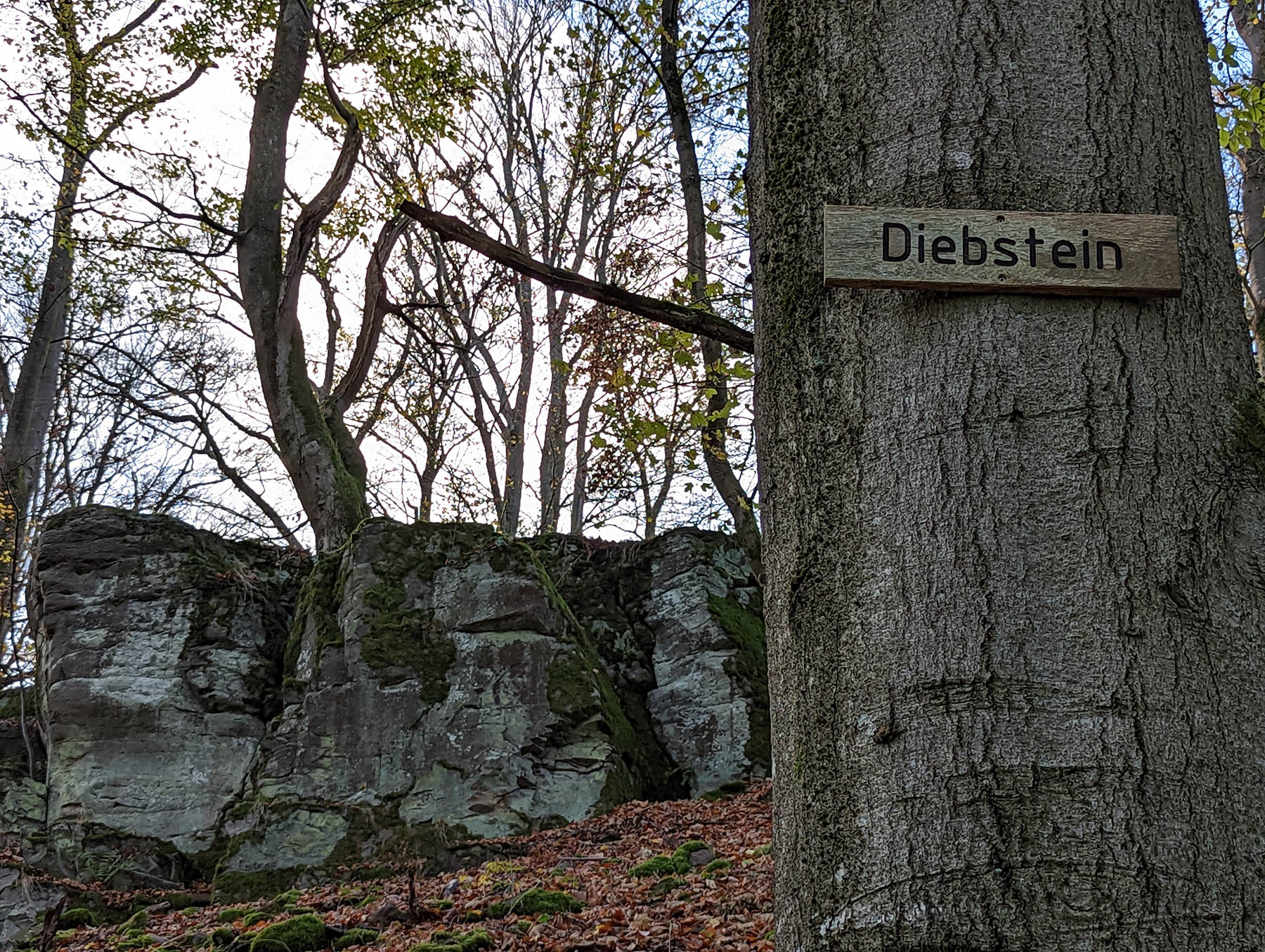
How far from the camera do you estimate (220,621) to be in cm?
934

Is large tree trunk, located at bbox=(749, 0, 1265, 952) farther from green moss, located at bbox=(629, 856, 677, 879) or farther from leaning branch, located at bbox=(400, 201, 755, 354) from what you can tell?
green moss, located at bbox=(629, 856, 677, 879)

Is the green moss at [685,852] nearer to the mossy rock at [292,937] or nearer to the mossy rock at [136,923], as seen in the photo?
the mossy rock at [292,937]

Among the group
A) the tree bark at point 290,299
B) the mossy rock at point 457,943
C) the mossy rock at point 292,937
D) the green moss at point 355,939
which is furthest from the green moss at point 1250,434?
the tree bark at point 290,299

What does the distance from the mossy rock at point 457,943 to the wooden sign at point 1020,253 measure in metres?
4.31

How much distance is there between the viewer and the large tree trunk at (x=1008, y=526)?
42.9 inches

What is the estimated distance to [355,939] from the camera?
17.1 feet

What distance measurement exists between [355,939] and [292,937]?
329 mm

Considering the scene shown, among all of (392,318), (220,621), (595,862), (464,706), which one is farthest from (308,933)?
(392,318)

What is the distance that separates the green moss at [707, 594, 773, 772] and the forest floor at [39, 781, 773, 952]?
3.60ft

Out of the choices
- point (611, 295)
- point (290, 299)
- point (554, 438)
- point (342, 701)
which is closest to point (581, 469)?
point (554, 438)

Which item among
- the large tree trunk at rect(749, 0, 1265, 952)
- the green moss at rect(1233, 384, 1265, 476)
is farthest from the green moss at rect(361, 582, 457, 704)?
the green moss at rect(1233, 384, 1265, 476)

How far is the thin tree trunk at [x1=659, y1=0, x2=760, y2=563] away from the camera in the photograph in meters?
7.21

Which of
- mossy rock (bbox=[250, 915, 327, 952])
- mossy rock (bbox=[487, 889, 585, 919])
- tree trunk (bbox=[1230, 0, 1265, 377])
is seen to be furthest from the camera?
tree trunk (bbox=[1230, 0, 1265, 377])

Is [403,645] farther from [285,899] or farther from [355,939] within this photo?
[355,939]
